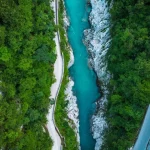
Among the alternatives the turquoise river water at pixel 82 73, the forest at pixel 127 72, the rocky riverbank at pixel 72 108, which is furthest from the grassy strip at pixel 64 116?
the forest at pixel 127 72

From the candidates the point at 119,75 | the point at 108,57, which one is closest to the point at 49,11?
the point at 108,57

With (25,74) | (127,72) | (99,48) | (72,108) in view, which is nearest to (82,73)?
(99,48)

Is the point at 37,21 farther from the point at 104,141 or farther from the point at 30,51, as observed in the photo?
the point at 104,141

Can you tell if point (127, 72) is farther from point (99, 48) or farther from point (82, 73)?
point (82, 73)

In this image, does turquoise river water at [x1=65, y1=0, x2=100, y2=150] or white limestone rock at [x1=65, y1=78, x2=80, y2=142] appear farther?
turquoise river water at [x1=65, y1=0, x2=100, y2=150]

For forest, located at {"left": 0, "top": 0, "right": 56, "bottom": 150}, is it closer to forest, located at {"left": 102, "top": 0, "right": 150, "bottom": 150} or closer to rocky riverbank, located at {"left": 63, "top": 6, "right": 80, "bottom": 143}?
rocky riverbank, located at {"left": 63, "top": 6, "right": 80, "bottom": 143}

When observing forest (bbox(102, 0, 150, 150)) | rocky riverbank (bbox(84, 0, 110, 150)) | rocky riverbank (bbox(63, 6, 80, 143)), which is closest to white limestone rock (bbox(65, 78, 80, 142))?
rocky riverbank (bbox(63, 6, 80, 143))
